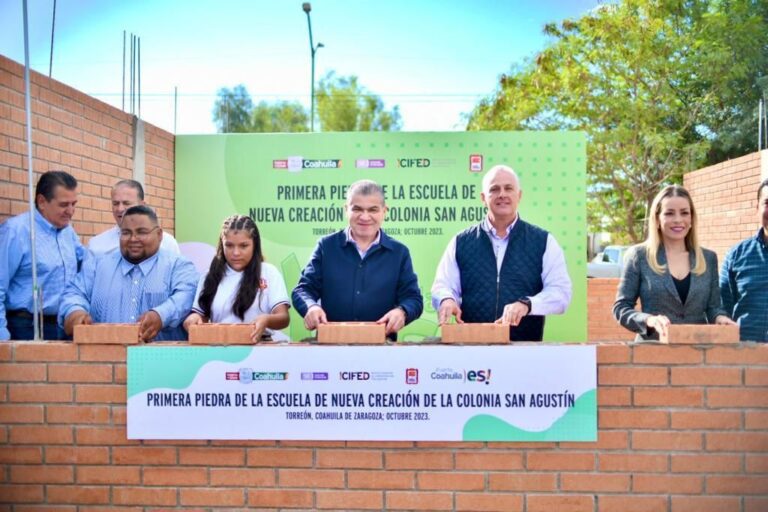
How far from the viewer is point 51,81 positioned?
445 centimetres

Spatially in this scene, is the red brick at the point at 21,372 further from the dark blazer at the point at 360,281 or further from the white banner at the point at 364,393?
the dark blazer at the point at 360,281

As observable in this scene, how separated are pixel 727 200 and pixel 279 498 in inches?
310

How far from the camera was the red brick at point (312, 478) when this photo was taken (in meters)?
2.43

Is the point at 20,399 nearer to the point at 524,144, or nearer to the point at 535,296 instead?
the point at 535,296

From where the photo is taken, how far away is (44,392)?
2.51 meters

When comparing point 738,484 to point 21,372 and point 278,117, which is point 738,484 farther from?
point 278,117

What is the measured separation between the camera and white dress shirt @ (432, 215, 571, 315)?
2857 mm

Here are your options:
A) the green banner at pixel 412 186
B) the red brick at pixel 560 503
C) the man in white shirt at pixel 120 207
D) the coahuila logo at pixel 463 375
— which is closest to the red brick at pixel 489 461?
the red brick at pixel 560 503

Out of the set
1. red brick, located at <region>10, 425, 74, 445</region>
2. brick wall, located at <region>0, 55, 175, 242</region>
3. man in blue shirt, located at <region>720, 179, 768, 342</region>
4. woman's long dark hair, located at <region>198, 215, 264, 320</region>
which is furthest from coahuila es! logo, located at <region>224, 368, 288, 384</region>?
brick wall, located at <region>0, 55, 175, 242</region>

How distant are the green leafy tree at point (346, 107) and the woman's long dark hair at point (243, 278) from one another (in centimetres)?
2891

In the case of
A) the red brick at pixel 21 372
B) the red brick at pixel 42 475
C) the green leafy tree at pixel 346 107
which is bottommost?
the red brick at pixel 42 475

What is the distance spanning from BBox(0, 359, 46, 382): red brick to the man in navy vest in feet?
5.57

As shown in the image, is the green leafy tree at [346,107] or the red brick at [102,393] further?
the green leafy tree at [346,107]

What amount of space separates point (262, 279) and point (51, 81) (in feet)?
8.79
